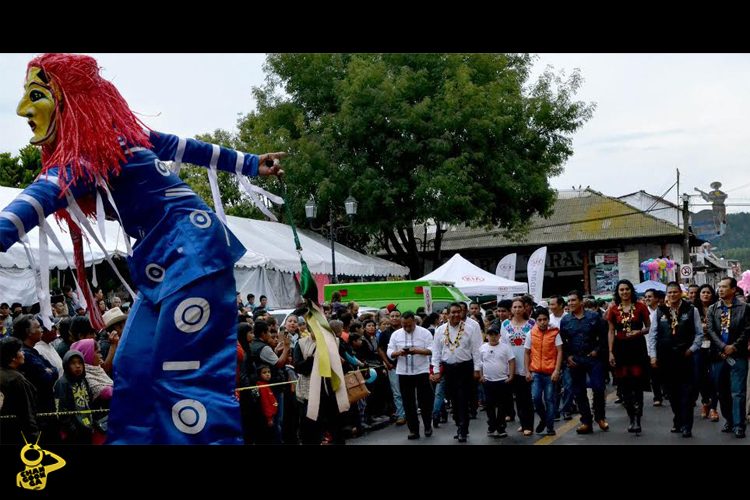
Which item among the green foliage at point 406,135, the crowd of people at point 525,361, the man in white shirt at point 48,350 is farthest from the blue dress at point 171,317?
the green foliage at point 406,135

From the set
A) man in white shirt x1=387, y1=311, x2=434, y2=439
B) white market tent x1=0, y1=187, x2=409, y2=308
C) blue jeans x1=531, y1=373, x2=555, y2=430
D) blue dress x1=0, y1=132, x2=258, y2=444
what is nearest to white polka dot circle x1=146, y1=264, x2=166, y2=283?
blue dress x1=0, y1=132, x2=258, y2=444

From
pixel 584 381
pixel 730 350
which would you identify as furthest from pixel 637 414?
pixel 730 350

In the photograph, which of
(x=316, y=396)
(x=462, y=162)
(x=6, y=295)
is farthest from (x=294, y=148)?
(x=316, y=396)

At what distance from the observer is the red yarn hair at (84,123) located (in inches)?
198

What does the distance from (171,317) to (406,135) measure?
24038 mm

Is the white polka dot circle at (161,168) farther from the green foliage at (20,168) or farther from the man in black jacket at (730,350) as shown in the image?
the green foliage at (20,168)

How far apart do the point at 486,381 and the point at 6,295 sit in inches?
279

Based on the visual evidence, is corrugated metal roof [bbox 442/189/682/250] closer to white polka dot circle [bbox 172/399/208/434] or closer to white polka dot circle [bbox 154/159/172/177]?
white polka dot circle [bbox 154/159/172/177]

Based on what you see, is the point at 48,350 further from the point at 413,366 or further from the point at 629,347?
the point at 629,347

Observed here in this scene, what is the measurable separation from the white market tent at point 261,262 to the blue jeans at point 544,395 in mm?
6746

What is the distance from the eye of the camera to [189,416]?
5.03m

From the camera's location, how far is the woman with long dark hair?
37.0 ft
